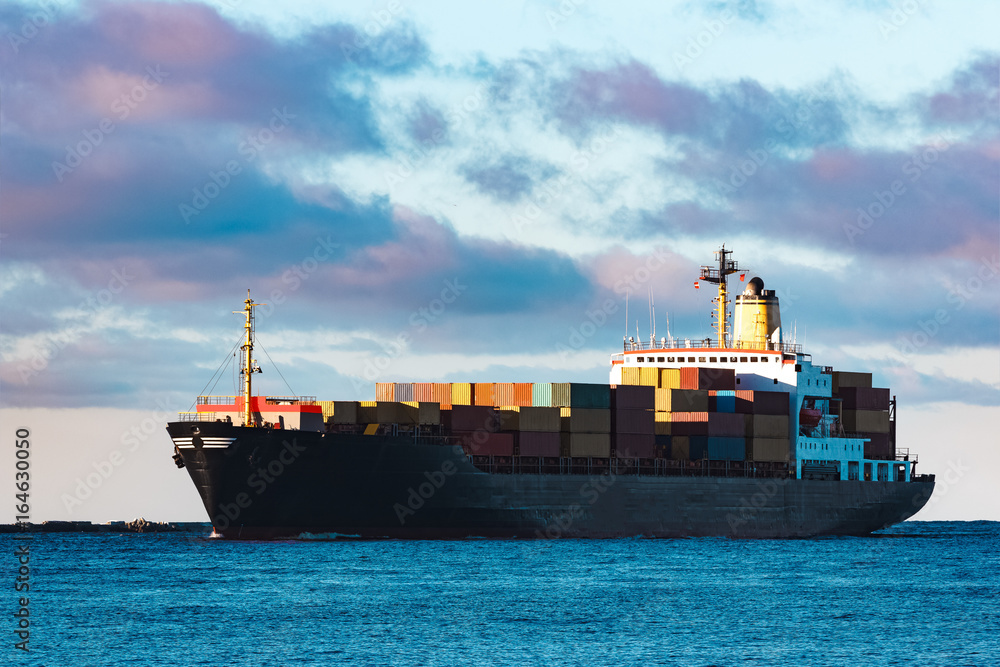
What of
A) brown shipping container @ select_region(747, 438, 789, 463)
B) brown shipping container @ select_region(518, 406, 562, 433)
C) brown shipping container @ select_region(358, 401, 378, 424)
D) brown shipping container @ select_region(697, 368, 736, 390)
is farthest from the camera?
brown shipping container @ select_region(697, 368, 736, 390)

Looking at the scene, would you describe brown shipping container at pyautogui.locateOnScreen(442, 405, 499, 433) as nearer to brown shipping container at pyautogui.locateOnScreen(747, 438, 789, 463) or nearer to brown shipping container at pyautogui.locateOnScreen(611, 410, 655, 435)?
brown shipping container at pyautogui.locateOnScreen(611, 410, 655, 435)

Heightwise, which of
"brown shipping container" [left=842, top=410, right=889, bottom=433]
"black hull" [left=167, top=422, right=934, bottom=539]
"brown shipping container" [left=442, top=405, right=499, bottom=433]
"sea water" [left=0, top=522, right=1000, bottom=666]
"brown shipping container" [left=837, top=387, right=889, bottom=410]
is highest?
"brown shipping container" [left=837, top=387, right=889, bottom=410]

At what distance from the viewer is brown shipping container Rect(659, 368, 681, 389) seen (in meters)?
84.7

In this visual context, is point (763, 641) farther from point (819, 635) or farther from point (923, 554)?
point (923, 554)

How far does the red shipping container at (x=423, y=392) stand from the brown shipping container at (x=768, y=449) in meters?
18.7

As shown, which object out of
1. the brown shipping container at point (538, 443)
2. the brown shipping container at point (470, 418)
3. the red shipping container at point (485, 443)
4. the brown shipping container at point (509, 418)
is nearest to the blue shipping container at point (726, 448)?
the brown shipping container at point (538, 443)

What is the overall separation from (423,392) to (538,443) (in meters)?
7.90

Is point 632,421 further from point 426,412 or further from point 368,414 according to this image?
point 368,414

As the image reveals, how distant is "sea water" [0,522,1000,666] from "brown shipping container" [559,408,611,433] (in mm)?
5970

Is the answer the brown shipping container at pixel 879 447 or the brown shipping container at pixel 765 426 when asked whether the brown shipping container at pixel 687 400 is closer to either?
the brown shipping container at pixel 765 426

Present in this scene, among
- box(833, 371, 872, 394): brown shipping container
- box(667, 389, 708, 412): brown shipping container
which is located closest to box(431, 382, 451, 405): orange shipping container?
box(667, 389, 708, 412): brown shipping container

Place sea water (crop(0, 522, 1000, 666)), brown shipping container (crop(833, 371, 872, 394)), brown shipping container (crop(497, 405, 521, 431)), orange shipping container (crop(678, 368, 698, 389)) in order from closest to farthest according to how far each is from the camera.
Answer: sea water (crop(0, 522, 1000, 666))
brown shipping container (crop(497, 405, 521, 431))
orange shipping container (crop(678, 368, 698, 389))
brown shipping container (crop(833, 371, 872, 394))

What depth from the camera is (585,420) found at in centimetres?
7475

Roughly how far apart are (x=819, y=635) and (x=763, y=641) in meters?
2.43
